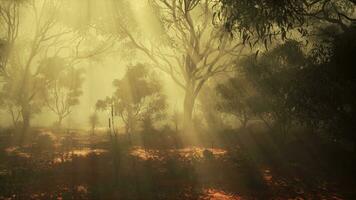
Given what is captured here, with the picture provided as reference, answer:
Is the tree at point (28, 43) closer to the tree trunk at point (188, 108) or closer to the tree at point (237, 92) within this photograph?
the tree trunk at point (188, 108)

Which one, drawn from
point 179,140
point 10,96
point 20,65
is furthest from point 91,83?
point 179,140

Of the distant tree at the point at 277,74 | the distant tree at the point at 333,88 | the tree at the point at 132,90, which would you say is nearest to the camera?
the distant tree at the point at 333,88

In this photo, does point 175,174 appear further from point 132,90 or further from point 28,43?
point 28,43

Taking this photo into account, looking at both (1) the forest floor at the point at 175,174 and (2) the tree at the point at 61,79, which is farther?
(2) the tree at the point at 61,79

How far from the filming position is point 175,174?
16031mm

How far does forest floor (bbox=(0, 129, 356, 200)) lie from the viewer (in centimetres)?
1322

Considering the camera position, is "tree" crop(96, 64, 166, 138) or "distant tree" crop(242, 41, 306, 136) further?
"tree" crop(96, 64, 166, 138)

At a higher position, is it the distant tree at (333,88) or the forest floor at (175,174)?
the distant tree at (333,88)

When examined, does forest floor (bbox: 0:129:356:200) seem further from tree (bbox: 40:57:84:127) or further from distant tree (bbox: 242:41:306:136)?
tree (bbox: 40:57:84:127)

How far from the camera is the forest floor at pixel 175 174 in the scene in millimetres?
13219

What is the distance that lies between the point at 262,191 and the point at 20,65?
24604mm

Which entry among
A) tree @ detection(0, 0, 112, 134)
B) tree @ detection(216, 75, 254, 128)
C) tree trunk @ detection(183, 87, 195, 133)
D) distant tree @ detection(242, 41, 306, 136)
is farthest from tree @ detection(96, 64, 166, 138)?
distant tree @ detection(242, 41, 306, 136)

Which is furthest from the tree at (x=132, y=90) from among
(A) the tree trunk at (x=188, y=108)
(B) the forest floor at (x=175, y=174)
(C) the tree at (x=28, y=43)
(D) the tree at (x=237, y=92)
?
(B) the forest floor at (x=175, y=174)

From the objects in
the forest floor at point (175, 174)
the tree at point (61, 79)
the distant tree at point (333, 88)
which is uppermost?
the tree at point (61, 79)
